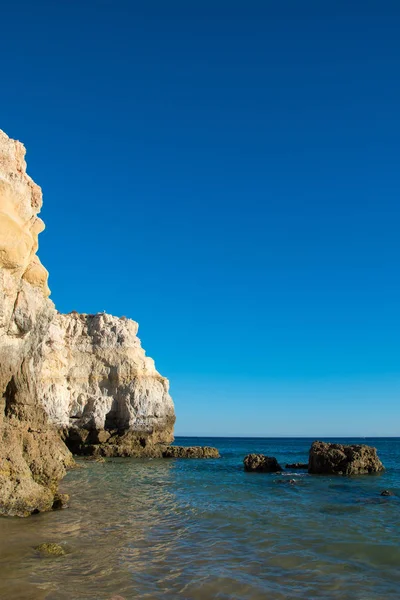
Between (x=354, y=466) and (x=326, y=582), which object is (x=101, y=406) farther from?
(x=326, y=582)

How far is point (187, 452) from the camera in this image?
46.9m

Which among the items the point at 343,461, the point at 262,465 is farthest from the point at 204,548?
the point at 262,465

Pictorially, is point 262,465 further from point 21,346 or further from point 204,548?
point 21,346

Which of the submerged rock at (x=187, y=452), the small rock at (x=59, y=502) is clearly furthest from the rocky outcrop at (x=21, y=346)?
the submerged rock at (x=187, y=452)

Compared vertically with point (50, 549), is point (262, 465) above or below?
below

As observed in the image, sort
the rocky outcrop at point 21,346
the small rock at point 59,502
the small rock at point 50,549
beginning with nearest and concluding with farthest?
the small rock at point 50,549 → the rocky outcrop at point 21,346 → the small rock at point 59,502

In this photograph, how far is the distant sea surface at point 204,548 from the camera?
839 centimetres

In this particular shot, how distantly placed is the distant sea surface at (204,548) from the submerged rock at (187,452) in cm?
2502

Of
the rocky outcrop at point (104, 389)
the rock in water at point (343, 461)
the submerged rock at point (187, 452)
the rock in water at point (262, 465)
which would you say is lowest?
the submerged rock at point (187, 452)

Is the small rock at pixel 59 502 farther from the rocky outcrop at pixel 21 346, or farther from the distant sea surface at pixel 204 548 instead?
the distant sea surface at pixel 204 548

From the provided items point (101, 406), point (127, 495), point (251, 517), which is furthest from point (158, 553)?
point (101, 406)

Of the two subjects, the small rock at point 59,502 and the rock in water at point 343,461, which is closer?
the small rock at point 59,502

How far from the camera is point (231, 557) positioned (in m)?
10.5

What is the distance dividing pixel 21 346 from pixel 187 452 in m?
36.5
